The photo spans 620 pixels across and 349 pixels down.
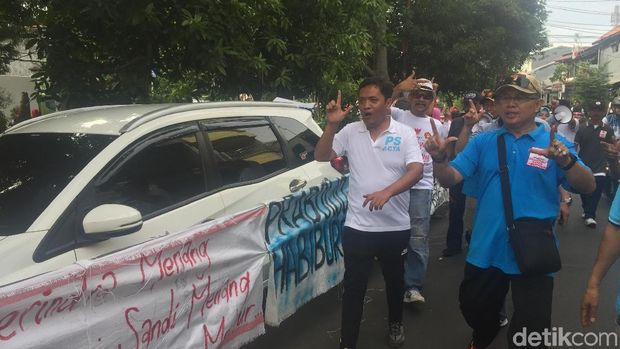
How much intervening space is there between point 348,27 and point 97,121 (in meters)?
3.97

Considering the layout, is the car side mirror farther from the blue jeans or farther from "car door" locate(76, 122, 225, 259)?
the blue jeans

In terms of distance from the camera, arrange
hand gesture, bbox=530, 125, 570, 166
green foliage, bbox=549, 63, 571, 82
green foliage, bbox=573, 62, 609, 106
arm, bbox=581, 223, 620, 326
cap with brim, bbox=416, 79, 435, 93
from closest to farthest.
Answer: arm, bbox=581, 223, 620, 326
hand gesture, bbox=530, 125, 570, 166
cap with brim, bbox=416, 79, 435, 93
green foliage, bbox=573, 62, 609, 106
green foliage, bbox=549, 63, 571, 82

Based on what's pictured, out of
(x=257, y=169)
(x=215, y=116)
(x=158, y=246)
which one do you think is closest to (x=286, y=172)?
(x=257, y=169)

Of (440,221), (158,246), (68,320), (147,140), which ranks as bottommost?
(440,221)

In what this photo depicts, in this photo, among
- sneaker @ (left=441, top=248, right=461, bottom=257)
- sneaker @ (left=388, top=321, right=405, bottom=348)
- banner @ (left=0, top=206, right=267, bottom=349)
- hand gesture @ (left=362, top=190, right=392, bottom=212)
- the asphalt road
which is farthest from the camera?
sneaker @ (left=441, top=248, right=461, bottom=257)

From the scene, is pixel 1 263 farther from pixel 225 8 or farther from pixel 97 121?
pixel 225 8

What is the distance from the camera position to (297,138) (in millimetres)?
4359

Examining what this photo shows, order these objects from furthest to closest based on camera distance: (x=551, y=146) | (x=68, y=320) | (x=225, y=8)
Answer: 1. (x=225, y=8)
2. (x=551, y=146)
3. (x=68, y=320)

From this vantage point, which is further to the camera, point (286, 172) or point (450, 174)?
point (286, 172)

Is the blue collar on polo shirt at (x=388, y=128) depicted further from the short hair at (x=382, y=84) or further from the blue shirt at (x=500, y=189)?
the blue shirt at (x=500, y=189)

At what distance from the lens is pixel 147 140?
3.04 meters

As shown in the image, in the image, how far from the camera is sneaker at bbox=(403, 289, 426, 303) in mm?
4332

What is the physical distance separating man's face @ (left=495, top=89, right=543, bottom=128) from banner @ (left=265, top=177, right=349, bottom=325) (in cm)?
160

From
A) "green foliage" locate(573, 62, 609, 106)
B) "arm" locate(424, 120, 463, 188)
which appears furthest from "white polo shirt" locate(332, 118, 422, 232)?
"green foliage" locate(573, 62, 609, 106)
